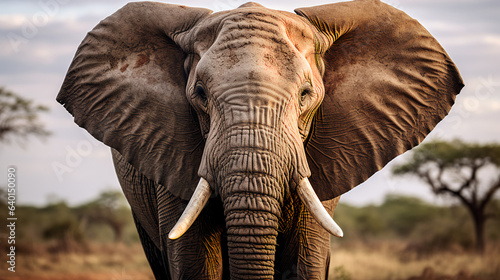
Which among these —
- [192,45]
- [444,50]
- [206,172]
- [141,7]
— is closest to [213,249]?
[206,172]

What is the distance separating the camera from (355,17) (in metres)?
4.28

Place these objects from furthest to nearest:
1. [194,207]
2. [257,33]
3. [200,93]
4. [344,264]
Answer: [344,264] < [200,93] < [257,33] < [194,207]

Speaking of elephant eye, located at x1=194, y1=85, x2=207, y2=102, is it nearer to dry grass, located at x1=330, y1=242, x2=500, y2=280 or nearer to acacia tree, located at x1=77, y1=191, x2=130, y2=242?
dry grass, located at x1=330, y1=242, x2=500, y2=280

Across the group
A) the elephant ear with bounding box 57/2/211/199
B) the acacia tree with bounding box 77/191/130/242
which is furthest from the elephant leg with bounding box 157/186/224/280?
the acacia tree with bounding box 77/191/130/242

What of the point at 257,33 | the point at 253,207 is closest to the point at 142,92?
the point at 257,33

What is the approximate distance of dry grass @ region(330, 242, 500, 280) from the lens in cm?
1180

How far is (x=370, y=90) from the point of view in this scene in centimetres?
427

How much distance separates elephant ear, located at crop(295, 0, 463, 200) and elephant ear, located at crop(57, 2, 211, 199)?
79 centimetres

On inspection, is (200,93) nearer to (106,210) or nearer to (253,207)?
(253,207)

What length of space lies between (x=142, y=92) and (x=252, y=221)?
1.34m

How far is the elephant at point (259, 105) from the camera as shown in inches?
139

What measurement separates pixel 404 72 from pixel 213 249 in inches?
67.0

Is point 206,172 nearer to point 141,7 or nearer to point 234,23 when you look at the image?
point 234,23

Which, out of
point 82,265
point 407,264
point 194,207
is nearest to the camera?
point 194,207
